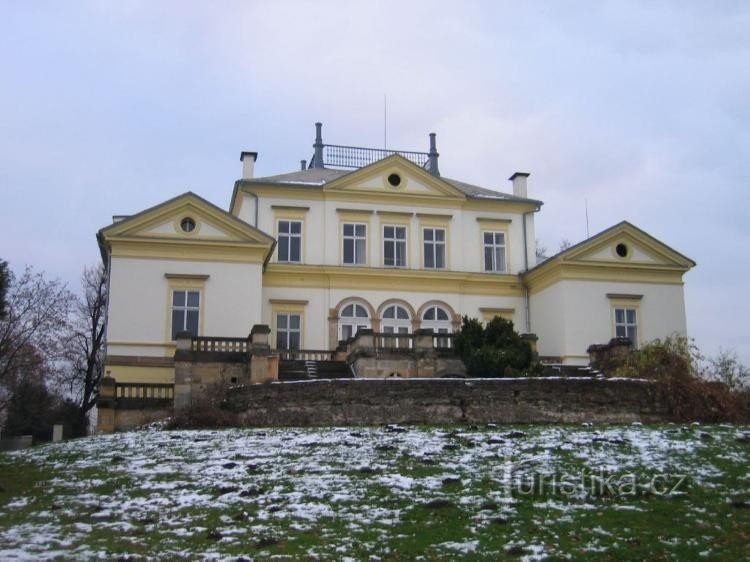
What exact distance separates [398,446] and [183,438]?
5.60 m

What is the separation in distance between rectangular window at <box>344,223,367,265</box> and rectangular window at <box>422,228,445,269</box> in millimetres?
2716

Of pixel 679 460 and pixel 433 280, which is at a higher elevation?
pixel 433 280

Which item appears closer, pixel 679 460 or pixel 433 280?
pixel 679 460

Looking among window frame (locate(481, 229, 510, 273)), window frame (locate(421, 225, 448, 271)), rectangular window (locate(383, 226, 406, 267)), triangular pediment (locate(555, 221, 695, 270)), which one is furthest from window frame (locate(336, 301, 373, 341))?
triangular pediment (locate(555, 221, 695, 270))

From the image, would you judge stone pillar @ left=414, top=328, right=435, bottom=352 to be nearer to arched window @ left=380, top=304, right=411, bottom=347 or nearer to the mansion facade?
the mansion facade

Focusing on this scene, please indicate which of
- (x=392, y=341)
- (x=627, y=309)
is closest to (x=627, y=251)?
(x=627, y=309)

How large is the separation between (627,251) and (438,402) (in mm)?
18788

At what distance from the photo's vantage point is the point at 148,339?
3522 centimetres

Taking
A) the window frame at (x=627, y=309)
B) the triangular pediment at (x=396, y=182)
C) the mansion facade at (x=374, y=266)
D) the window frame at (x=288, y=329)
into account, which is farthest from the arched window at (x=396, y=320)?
the window frame at (x=627, y=309)

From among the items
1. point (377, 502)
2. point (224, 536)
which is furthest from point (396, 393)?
point (224, 536)

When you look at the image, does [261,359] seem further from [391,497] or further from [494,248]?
[494,248]

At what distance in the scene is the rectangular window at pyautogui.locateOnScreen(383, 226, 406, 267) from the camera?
41156mm

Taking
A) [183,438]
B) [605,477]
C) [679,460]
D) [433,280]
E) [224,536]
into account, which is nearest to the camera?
[224,536]

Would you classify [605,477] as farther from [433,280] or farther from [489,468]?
[433,280]
